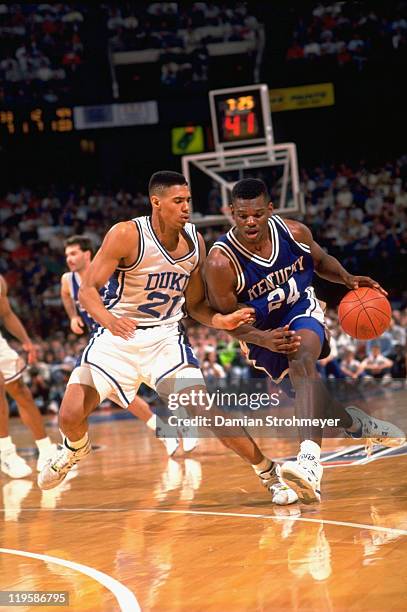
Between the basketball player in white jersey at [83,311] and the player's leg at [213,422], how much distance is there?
7.38 feet

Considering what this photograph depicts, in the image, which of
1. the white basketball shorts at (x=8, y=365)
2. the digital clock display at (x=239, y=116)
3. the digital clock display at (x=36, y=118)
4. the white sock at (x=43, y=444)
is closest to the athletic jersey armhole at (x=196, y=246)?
the white basketball shorts at (x=8, y=365)

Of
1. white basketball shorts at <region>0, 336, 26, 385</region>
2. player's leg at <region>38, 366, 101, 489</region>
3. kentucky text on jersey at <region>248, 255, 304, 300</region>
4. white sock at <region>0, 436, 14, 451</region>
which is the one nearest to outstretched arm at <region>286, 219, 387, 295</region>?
kentucky text on jersey at <region>248, 255, 304, 300</region>

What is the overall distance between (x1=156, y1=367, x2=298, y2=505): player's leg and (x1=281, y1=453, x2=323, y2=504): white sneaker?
0.35m

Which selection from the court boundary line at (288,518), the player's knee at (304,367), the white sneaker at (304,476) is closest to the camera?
the court boundary line at (288,518)

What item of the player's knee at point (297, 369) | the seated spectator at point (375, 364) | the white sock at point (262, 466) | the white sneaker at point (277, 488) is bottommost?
the seated spectator at point (375, 364)

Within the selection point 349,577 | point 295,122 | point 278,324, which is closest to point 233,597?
point 349,577

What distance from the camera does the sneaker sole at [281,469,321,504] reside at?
4.78m

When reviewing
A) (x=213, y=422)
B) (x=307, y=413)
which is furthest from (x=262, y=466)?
(x=307, y=413)

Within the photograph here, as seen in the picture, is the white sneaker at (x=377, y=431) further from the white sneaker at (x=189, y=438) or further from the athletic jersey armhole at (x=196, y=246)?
the white sneaker at (x=189, y=438)

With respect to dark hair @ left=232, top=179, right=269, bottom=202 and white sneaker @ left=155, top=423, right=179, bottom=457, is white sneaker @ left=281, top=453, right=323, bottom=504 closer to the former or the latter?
dark hair @ left=232, top=179, right=269, bottom=202

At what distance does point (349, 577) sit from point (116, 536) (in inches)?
65.1

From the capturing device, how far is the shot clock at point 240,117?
1357cm

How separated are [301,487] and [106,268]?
168cm

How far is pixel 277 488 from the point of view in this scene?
5395mm
